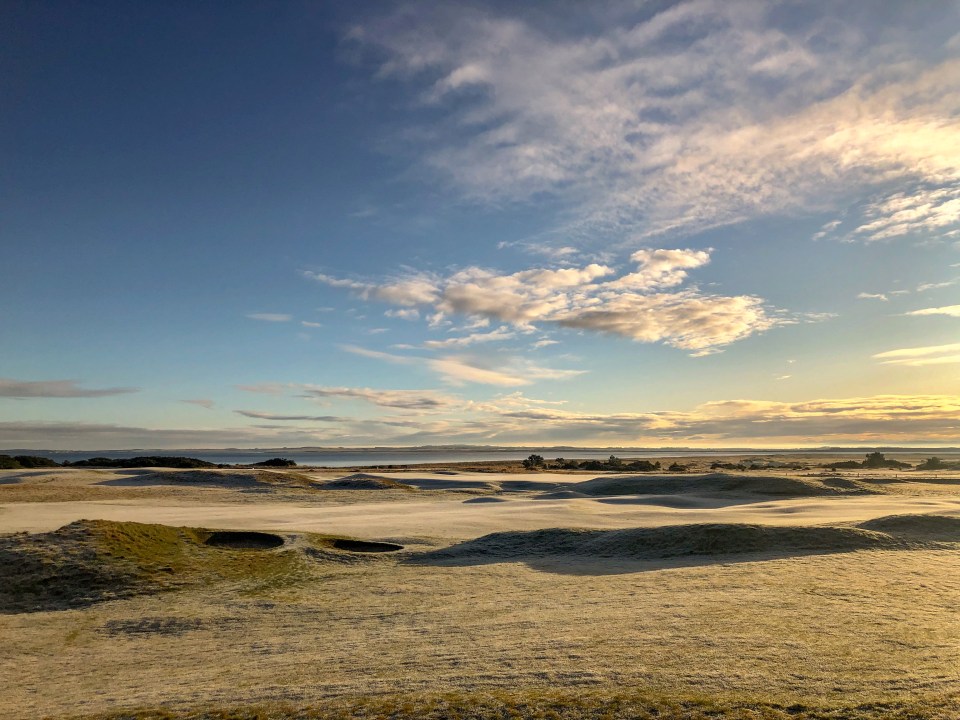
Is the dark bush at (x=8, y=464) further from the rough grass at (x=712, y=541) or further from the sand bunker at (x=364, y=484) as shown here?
the rough grass at (x=712, y=541)

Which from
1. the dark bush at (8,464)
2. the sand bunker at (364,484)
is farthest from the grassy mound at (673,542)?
the dark bush at (8,464)

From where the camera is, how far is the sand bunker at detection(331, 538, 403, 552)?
80.8ft

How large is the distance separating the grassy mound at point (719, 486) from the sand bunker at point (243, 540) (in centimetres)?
3193

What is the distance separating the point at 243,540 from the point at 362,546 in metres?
4.51

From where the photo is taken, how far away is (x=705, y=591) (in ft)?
48.4

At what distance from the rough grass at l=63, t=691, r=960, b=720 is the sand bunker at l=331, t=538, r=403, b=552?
15.5m

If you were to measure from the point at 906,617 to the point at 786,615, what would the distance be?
2.05 metres

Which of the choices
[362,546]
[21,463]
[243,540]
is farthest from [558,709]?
[21,463]

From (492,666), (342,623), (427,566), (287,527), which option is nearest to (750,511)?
(427,566)

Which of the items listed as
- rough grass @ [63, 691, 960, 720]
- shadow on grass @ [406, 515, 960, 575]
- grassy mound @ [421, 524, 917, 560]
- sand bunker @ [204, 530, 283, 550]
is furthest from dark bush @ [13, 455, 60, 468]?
rough grass @ [63, 691, 960, 720]

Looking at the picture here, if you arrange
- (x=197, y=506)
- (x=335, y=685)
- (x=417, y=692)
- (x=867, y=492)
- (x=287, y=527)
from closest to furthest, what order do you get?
(x=417, y=692), (x=335, y=685), (x=287, y=527), (x=197, y=506), (x=867, y=492)

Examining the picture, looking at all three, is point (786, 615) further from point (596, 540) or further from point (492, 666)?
point (596, 540)

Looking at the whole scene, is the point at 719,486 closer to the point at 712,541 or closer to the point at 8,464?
the point at 712,541

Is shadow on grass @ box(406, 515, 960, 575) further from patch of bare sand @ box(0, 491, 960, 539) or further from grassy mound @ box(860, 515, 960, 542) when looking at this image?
patch of bare sand @ box(0, 491, 960, 539)
